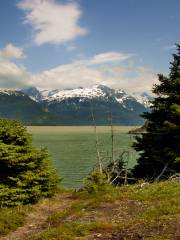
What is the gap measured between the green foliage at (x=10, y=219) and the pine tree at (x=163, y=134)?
12.7 metres

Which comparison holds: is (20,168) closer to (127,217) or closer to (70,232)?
(127,217)

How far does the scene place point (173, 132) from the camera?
31.8m

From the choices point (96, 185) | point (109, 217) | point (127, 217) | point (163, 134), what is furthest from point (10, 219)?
point (163, 134)

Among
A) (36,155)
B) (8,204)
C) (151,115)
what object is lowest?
(8,204)

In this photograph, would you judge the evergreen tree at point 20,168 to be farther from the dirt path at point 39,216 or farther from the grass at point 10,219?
the grass at point 10,219

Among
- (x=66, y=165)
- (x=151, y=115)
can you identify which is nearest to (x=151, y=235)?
(x=151, y=115)

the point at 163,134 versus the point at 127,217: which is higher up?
the point at 163,134

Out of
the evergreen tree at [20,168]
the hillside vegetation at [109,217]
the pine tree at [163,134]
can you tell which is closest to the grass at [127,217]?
the hillside vegetation at [109,217]

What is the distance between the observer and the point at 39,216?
2359 centimetres

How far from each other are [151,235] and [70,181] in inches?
1784

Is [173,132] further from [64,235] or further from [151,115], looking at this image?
[64,235]

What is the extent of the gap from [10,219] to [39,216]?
295 cm

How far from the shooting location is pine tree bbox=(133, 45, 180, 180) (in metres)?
31.6

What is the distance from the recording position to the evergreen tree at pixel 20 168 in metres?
25.2
